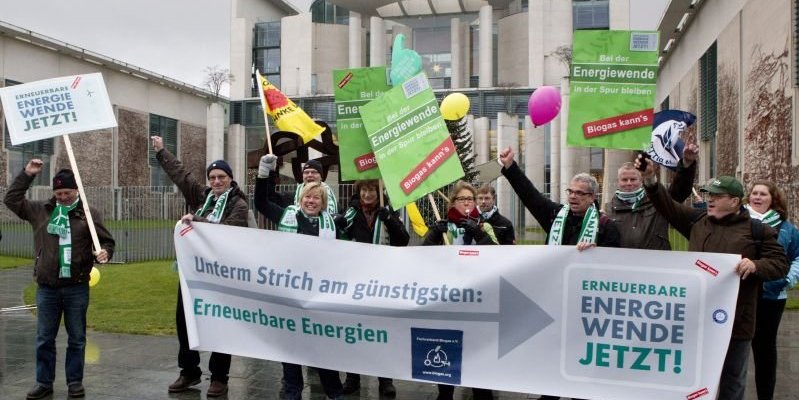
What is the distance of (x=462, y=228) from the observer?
523 cm

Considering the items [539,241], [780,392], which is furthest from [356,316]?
[539,241]

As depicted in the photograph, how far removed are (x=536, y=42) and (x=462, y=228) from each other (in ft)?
160

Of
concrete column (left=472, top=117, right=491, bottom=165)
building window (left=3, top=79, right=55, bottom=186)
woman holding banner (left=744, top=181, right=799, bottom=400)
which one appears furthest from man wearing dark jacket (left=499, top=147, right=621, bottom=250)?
concrete column (left=472, top=117, right=491, bottom=165)

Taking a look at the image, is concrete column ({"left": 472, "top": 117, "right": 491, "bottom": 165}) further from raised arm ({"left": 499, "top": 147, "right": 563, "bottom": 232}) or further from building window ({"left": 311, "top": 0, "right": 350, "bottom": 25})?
raised arm ({"left": 499, "top": 147, "right": 563, "bottom": 232})

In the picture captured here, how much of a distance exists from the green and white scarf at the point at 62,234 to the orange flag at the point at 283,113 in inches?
101

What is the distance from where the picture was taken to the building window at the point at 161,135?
54.2 m

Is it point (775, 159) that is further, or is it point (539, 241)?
point (775, 159)

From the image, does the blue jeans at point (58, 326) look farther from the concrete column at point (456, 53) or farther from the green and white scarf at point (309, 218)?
the concrete column at point (456, 53)

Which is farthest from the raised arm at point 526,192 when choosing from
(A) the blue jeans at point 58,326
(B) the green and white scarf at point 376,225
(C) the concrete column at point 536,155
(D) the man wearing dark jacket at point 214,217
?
(C) the concrete column at point 536,155

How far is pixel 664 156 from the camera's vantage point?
5.59m

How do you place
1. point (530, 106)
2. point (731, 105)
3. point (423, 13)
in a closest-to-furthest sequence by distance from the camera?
point (530, 106) → point (731, 105) → point (423, 13)

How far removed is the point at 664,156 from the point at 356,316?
2926mm

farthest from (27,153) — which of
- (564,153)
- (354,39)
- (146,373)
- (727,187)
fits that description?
(727,187)

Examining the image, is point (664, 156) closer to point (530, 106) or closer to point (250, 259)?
point (530, 106)
